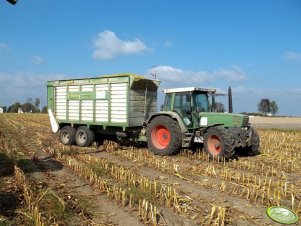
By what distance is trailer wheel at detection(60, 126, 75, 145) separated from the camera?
14656 millimetres

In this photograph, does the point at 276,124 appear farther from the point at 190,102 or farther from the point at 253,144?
the point at 190,102

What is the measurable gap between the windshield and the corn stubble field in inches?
62.9

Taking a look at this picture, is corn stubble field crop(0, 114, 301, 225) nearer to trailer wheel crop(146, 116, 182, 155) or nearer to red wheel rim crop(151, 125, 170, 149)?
trailer wheel crop(146, 116, 182, 155)

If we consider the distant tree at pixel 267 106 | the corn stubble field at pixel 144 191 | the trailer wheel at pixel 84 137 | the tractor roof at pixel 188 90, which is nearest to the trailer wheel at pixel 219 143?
the corn stubble field at pixel 144 191

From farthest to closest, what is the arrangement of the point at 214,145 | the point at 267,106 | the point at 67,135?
the point at 267,106, the point at 67,135, the point at 214,145

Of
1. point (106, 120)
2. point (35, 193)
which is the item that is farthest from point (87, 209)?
point (106, 120)

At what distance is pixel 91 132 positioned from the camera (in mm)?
14156

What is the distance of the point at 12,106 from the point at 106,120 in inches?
4438

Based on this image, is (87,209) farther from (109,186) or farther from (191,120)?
(191,120)

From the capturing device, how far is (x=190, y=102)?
11828 mm

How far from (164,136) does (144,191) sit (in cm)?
555

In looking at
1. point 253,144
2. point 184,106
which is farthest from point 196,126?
point 253,144

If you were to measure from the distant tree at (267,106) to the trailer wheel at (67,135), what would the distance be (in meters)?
97.7

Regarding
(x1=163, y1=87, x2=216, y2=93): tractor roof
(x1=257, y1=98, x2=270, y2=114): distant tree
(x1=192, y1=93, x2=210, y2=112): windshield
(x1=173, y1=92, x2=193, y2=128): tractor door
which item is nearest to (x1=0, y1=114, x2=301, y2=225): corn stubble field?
(x1=173, y1=92, x2=193, y2=128): tractor door
